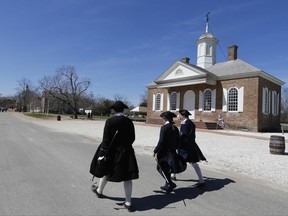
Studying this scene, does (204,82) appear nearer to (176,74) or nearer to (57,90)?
(176,74)

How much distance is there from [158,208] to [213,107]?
25.2 m

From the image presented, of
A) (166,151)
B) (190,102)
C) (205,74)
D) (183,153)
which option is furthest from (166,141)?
(190,102)

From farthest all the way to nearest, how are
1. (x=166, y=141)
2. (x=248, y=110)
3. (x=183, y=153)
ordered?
1. (x=248, y=110)
2. (x=183, y=153)
3. (x=166, y=141)

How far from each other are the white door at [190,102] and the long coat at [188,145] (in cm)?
2505

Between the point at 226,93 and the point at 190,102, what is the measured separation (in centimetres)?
493

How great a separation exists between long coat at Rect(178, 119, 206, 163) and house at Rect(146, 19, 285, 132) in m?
20.6

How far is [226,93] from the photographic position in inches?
1083

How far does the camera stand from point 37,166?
7.34 meters

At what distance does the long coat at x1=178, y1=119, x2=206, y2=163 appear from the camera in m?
5.80

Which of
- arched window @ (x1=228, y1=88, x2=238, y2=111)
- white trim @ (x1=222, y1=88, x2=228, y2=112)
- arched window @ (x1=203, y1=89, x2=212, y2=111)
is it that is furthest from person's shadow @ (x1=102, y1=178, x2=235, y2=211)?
arched window @ (x1=203, y1=89, x2=212, y2=111)

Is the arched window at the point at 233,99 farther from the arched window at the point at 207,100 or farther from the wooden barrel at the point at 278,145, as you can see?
the wooden barrel at the point at 278,145

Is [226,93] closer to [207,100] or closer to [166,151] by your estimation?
[207,100]

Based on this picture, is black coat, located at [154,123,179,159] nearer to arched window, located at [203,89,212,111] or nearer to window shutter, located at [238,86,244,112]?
window shutter, located at [238,86,244,112]

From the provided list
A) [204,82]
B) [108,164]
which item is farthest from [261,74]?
[108,164]
